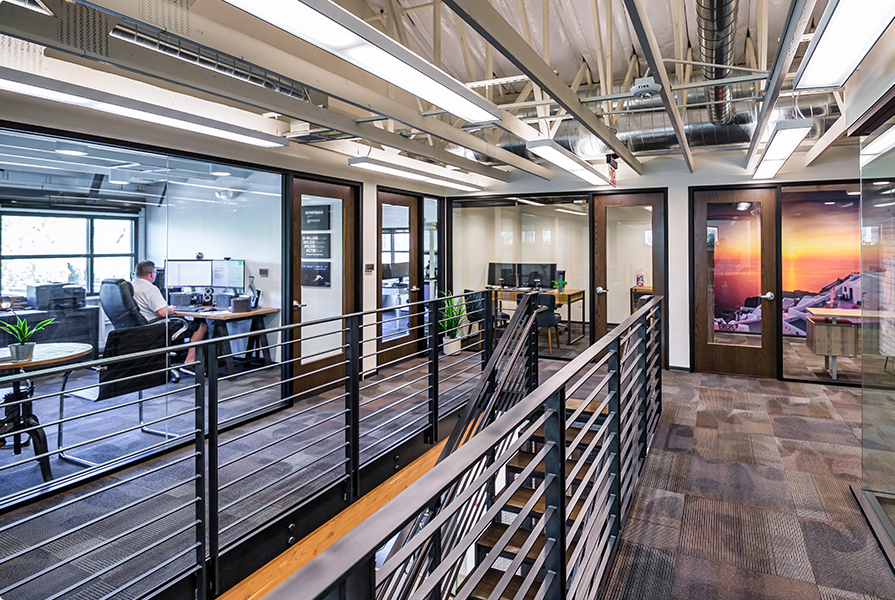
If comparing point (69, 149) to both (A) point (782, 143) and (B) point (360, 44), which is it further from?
(A) point (782, 143)

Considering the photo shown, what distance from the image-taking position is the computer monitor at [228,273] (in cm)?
419

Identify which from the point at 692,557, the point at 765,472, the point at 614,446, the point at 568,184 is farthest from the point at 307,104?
the point at 568,184

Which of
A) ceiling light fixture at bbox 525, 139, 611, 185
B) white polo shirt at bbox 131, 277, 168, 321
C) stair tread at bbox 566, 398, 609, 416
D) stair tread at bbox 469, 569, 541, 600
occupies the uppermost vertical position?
ceiling light fixture at bbox 525, 139, 611, 185

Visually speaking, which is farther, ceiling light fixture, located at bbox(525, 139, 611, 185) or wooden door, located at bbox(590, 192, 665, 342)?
wooden door, located at bbox(590, 192, 665, 342)

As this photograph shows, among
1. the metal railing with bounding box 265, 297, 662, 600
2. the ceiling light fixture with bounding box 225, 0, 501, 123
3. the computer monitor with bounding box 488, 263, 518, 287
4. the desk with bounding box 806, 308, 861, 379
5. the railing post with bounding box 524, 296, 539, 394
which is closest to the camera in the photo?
the metal railing with bounding box 265, 297, 662, 600

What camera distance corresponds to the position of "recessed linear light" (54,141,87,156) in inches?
121

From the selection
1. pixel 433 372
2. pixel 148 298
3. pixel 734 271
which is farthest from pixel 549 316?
pixel 148 298

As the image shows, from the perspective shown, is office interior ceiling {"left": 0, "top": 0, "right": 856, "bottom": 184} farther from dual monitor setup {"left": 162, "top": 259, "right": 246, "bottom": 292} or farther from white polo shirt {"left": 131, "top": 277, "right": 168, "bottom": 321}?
white polo shirt {"left": 131, "top": 277, "right": 168, "bottom": 321}

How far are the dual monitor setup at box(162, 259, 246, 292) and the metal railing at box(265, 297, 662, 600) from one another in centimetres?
258

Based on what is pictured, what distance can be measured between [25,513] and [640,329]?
339cm

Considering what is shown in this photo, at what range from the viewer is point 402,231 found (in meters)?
6.37

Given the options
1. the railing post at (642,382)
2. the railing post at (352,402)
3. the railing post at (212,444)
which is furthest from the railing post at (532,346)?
the railing post at (212,444)

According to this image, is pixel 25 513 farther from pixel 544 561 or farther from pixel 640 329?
pixel 640 329

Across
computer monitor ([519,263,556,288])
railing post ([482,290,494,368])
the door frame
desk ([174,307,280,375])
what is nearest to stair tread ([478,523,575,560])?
railing post ([482,290,494,368])
